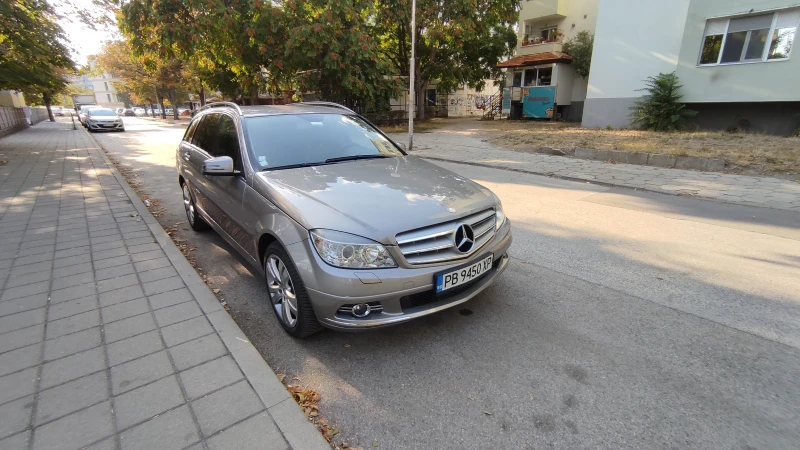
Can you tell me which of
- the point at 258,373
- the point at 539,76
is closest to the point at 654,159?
the point at 258,373

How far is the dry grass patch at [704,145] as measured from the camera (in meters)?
8.74

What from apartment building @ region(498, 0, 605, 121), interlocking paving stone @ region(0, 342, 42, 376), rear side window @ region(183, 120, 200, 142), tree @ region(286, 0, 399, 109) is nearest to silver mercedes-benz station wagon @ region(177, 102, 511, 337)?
rear side window @ region(183, 120, 200, 142)

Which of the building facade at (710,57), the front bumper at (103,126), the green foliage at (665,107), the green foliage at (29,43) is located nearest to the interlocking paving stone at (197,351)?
the green foliage at (29,43)

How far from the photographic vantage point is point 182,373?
8.02 ft

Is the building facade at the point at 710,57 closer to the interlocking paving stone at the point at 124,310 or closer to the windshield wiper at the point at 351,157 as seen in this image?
the windshield wiper at the point at 351,157

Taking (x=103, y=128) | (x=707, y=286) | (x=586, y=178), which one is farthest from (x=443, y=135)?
(x=103, y=128)

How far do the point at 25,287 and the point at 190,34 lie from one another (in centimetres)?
1346

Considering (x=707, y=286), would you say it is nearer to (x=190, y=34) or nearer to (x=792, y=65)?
(x=792, y=65)

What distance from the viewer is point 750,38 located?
43.3 ft

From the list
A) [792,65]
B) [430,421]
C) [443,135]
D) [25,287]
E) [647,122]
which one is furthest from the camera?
[443,135]

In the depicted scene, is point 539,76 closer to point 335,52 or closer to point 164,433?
point 335,52

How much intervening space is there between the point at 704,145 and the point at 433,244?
11.9m

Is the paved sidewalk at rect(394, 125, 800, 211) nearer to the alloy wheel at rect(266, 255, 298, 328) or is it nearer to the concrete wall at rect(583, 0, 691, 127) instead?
the alloy wheel at rect(266, 255, 298, 328)

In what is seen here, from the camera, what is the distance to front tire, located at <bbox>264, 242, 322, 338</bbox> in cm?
265
